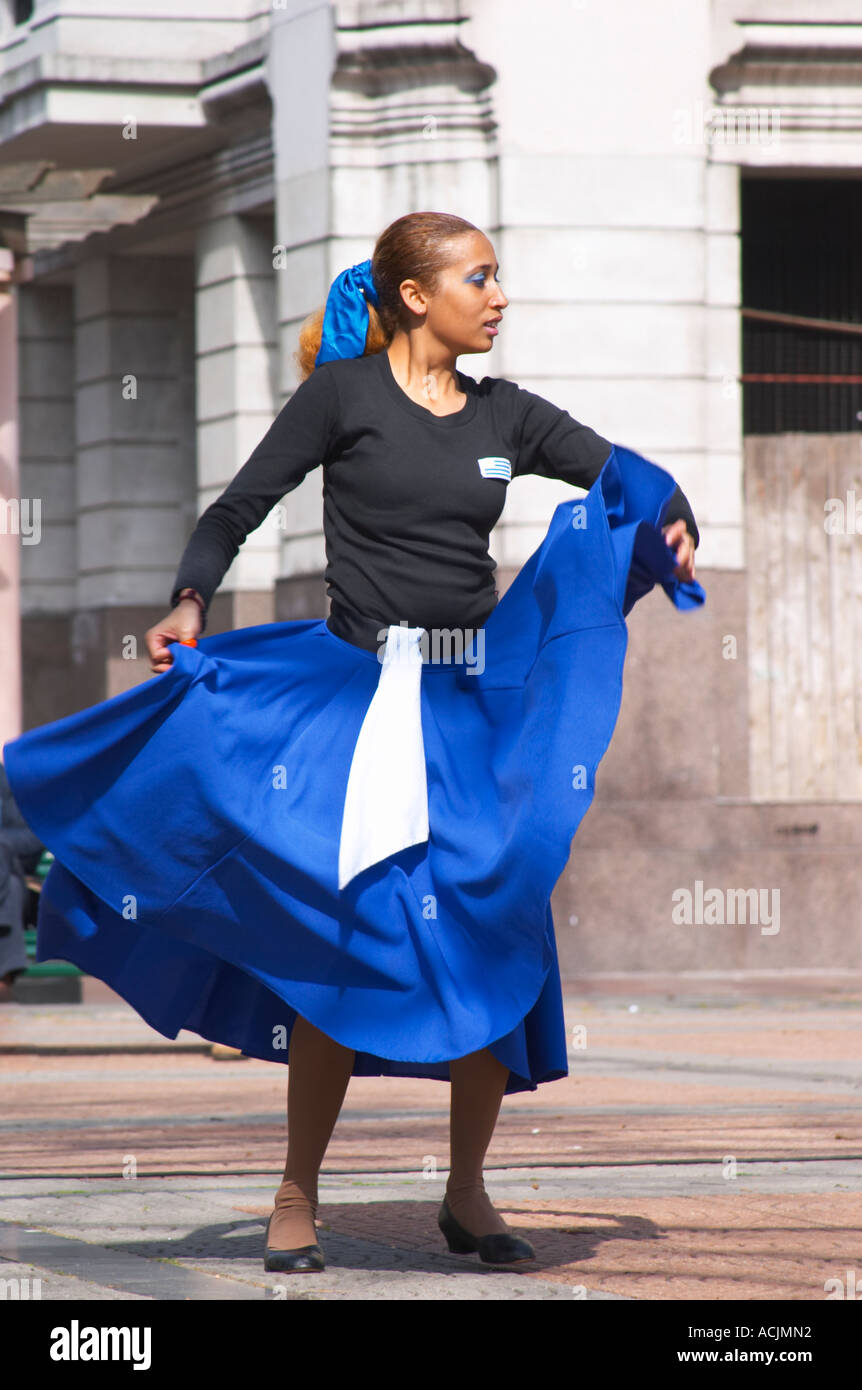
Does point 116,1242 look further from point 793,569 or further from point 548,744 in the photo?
point 793,569

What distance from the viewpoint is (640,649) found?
45.5 feet

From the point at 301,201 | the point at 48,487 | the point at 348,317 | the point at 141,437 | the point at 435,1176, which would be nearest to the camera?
the point at 348,317

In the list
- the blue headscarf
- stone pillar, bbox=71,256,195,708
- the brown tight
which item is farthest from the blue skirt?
stone pillar, bbox=71,256,195,708

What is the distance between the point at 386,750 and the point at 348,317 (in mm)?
993

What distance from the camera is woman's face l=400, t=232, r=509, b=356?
4617mm

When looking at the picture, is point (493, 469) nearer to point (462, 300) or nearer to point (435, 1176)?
point (462, 300)

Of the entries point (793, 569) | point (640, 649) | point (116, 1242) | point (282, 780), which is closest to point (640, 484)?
point (282, 780)

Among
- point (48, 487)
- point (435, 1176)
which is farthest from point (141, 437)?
point (435, 1176)

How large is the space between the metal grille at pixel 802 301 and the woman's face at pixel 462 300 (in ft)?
35.2

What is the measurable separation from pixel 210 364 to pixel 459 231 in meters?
11.7

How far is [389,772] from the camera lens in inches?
171

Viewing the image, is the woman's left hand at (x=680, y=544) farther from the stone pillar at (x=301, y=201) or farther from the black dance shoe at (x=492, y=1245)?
the stone pillar at (x=301, y=201)

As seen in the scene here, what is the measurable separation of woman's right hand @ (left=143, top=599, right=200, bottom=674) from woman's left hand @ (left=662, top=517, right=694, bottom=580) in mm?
956
